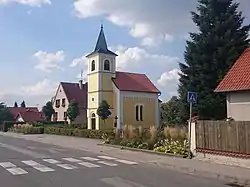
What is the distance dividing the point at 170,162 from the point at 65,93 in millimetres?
58007

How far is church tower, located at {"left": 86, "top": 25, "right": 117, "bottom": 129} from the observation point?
55416 millimetres

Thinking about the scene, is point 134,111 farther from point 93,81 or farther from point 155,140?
point 155,140

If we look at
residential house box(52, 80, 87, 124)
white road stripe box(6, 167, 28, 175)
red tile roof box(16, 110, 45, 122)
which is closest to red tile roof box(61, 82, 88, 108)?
residential house box(52, 80, 87, 124)

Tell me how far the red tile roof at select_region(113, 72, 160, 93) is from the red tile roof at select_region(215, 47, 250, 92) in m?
32.6

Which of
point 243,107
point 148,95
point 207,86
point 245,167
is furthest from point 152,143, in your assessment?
point 148,95

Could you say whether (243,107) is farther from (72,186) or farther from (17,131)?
(17,131)

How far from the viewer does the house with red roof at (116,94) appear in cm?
5562

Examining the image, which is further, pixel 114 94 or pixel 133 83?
pixel 133 83

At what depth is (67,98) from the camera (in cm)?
7094

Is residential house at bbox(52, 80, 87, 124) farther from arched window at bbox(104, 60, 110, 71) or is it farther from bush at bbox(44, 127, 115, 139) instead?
bush at bbox(44, 127, 115, 139)

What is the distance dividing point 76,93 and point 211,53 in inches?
1814

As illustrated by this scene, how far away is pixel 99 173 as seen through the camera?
13.1 metres

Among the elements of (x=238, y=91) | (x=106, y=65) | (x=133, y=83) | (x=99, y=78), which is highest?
(x=106, y=65)

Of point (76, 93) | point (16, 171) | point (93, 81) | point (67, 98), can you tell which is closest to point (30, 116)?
point (76, 93)
